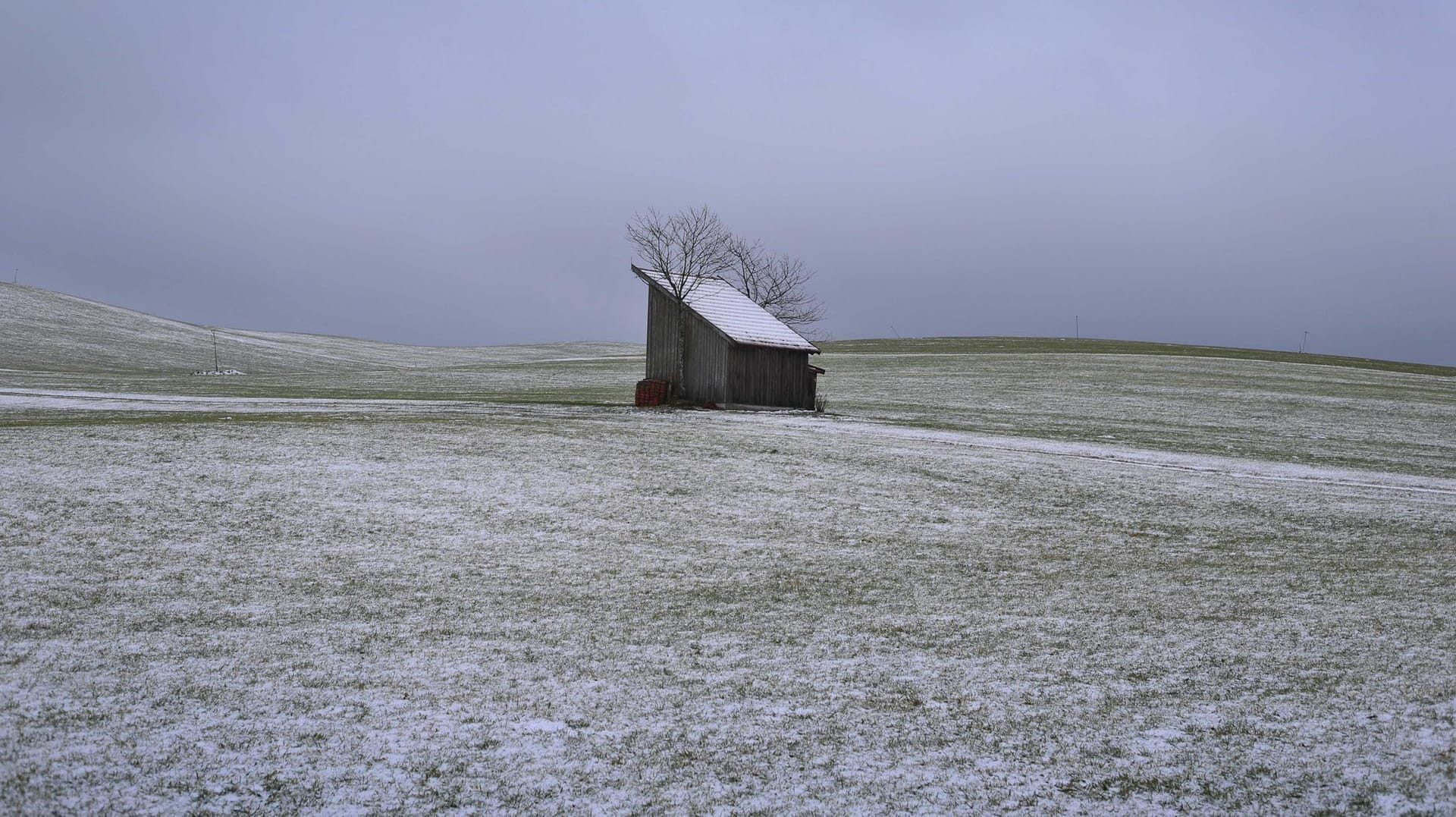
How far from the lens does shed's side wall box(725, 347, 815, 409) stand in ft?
119

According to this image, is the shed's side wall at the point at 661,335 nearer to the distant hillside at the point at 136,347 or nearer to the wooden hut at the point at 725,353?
the wooden hut at the point at 725,353

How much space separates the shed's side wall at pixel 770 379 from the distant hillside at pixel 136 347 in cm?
4370

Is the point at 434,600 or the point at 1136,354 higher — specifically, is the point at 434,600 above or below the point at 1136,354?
below

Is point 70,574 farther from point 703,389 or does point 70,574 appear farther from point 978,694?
point 703,389

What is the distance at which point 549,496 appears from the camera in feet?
53.3

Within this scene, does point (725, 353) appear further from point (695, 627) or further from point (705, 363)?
point (695, 627)

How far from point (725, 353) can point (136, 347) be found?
2268 inches

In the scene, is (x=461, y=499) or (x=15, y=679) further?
(x=461, y=499)

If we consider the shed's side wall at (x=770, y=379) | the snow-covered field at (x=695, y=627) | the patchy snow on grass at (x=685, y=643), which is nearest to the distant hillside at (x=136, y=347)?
the shed's side wall at (x=770, y=379)

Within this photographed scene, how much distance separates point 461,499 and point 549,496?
152 cm

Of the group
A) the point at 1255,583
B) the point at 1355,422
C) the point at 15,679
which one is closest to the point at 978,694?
the point at 1255,583

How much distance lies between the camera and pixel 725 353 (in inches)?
1425

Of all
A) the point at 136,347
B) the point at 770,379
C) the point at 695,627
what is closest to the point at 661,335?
the point at 770,379

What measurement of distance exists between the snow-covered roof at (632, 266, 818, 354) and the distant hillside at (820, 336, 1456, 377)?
130 feet
